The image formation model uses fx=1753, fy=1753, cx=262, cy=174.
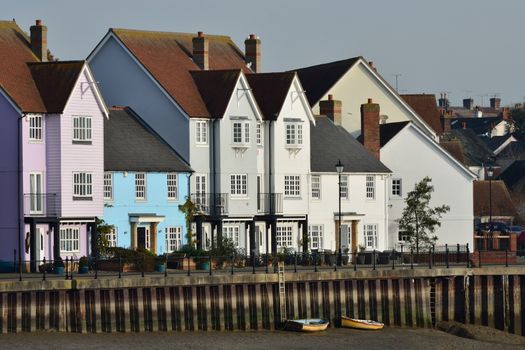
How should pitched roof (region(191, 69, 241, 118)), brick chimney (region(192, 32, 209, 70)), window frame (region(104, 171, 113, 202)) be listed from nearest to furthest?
window frame (region(104, 171, 113, 202)), pitched roof (region(191, 69, 241, 118)), brick chimney (region(192, 32, 209, 70))

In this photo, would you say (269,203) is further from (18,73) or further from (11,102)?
(11,102)

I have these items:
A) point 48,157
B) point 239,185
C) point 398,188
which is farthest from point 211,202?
point 398,188

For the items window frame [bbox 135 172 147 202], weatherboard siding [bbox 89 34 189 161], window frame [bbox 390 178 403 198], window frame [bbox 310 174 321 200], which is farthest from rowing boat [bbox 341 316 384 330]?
window frame [bbox 390 178 403 198]

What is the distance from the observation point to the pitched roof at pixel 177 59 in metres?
87.9

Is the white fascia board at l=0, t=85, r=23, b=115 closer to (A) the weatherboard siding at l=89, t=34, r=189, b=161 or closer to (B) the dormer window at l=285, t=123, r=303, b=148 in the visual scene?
(A) the weatherboard siding at l=89, t=34, r=189, b=161

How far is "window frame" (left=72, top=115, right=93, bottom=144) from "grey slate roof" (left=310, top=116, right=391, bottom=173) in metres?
16.7

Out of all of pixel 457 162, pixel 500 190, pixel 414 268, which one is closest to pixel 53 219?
pixel 414 268

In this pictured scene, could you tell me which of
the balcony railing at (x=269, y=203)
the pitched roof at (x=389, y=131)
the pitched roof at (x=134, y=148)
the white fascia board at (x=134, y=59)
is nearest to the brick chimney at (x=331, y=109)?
the pitched roof at (x=389, y=131)

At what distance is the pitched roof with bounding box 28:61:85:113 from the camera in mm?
78375

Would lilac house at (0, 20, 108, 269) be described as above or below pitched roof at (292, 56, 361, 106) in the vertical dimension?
Result: below

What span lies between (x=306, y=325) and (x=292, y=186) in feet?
68.3

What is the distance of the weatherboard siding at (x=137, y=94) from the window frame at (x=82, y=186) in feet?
27.1

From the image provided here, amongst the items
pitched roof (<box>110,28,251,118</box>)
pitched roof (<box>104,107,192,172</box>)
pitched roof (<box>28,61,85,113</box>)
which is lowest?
pitched roof (<box>104,107,192,172</box>)

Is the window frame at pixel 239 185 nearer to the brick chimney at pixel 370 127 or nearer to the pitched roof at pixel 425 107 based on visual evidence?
the brick chimney at pixel 370 127
